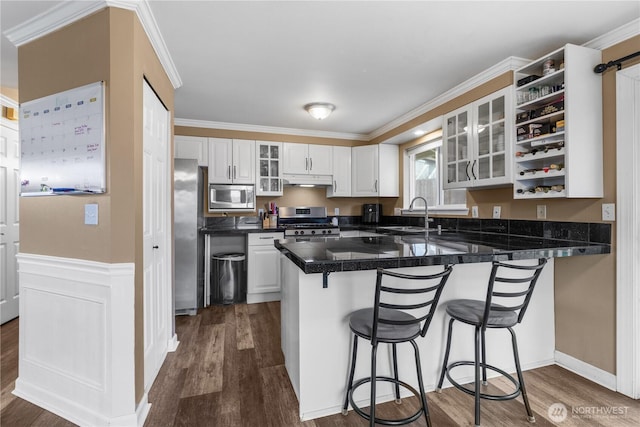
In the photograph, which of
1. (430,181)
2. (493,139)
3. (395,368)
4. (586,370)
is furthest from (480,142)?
(395,368)

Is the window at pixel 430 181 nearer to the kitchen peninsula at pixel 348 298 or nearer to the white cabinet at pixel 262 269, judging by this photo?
the kitchen peninsula at pixel 348 298

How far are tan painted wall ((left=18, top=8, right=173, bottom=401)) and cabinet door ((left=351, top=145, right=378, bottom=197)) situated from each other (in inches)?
129

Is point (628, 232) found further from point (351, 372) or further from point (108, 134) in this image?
point (108, 134)

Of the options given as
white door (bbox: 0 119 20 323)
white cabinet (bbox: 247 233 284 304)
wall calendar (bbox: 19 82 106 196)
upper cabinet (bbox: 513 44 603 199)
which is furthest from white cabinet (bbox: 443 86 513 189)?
white door (bbox: 0 119 20 323)

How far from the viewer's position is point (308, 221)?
464 centimetres

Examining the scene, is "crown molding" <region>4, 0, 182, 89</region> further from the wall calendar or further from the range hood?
the range hood

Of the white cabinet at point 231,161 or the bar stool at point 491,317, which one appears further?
the white cabinet at point 231,161

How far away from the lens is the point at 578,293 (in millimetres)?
2242

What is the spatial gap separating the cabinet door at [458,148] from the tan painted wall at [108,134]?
8.69 feet

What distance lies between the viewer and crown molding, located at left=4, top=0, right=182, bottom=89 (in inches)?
65.2

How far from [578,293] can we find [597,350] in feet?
1.28

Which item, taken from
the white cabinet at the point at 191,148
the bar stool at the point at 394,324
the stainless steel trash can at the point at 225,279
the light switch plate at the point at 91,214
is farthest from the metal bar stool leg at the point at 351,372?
the white cabinet at the point at 191,148

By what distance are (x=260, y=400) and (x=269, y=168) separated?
3.08 metres

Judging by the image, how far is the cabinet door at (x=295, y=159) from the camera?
14.5 feet
